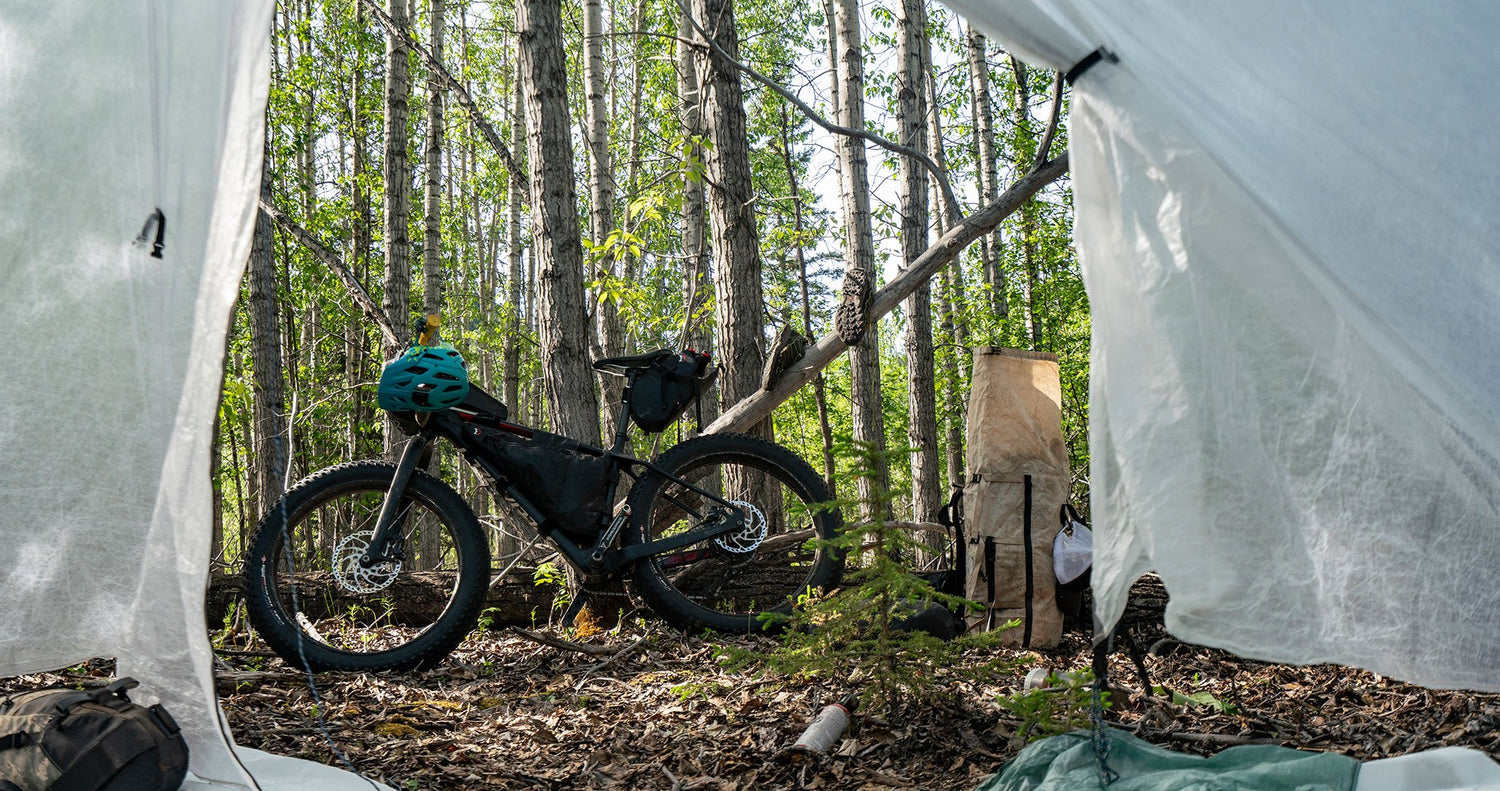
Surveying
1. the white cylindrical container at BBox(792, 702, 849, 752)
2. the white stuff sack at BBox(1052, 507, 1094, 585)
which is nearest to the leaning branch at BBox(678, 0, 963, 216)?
the white stuff sack at BBox(1052, 507, 1094, 585)

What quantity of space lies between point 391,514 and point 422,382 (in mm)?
480

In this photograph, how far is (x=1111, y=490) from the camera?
6.47ft

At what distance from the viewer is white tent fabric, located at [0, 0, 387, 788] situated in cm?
213

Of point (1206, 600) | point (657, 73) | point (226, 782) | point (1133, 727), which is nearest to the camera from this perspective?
point (1206, 600)

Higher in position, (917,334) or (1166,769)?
(917,334)

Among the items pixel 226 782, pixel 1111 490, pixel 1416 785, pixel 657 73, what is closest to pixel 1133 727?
pixel 1416 785

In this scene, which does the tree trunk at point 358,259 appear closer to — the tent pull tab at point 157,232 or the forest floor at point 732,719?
the forest floor at point 732,719

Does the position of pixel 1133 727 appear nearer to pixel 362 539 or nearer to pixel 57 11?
pixel 362 539

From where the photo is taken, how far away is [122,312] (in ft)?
7.11

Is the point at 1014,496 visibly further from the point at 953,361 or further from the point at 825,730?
the point at 953,361

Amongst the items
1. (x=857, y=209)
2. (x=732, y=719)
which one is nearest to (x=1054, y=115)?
(x=732, y=719)

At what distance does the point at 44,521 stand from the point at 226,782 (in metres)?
0.71

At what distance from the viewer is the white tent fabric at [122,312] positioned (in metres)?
2.13

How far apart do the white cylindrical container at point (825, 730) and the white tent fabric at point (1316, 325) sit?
0.90 metres
